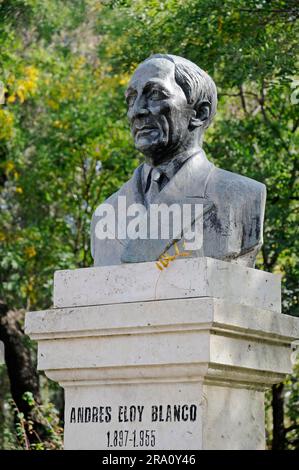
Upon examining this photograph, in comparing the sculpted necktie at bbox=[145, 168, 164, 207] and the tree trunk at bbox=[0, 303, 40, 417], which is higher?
the tree trunk at bbox=[0, 303, 40, 417]

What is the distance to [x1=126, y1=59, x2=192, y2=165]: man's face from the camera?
23.3 feet

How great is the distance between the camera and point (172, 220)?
6.94 m

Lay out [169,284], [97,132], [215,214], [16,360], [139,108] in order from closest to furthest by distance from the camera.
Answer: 1. [169,284]
2. [215,214]
3. [139,108]
4. [16,360]
5. [97,132]

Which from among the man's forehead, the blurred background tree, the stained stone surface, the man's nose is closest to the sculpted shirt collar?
the man's nose

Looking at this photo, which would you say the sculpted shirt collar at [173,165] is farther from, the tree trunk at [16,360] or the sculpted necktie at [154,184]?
the tree trunk at [16,360]

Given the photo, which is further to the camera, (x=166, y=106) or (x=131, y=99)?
(x=131, y=99)

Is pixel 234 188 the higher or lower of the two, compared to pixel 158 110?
lower

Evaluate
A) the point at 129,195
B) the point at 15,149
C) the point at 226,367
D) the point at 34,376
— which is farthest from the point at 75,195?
the point at 226,367

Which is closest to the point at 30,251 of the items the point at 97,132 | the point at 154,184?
the point at 97,132

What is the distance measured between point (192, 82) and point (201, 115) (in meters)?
0.22

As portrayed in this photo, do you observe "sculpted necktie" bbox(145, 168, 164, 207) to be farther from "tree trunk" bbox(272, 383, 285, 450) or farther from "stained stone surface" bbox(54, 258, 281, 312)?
"tree trunk" bbox(272, 383, 285, 450)

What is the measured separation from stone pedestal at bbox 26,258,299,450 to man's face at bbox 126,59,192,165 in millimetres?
912

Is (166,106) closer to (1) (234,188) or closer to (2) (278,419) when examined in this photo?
(1) (234,188)

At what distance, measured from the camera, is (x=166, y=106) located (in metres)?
7.11
